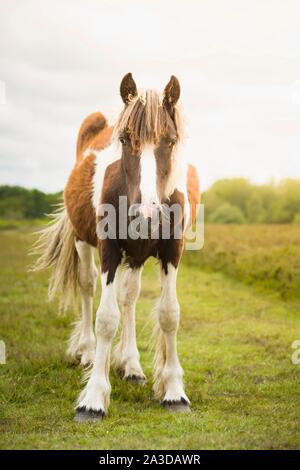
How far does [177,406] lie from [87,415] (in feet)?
2.66

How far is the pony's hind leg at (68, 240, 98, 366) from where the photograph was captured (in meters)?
6.46

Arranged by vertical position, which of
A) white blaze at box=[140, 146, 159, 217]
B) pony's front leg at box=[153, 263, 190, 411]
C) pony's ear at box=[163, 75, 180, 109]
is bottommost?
pony's front leg at box=[153, 263, 190, 411]

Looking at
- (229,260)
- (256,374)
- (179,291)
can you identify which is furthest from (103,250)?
(229,260)

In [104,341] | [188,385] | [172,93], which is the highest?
[172,93]

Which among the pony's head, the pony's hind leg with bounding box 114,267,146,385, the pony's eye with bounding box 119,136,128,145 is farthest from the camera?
the pony's hind leg with bounding box 114,267,146,385

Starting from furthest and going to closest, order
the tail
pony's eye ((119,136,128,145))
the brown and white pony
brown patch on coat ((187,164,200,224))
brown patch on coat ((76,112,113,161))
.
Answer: the tail, brown patch on coat ((76,112,113,161)), brown patch on coat ((187,164,200,224)), pony's eye ((119,136,128,145)), the brown and white pony

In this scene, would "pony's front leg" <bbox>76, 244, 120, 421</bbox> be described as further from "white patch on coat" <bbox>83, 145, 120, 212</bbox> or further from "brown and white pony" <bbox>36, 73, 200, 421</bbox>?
"white patch on coat" <bbox>83, 145, 120, 212</bbox>

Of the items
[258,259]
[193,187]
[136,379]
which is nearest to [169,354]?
[136,379]

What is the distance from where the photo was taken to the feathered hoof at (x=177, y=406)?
4.77m

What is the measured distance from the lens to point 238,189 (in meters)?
46.0

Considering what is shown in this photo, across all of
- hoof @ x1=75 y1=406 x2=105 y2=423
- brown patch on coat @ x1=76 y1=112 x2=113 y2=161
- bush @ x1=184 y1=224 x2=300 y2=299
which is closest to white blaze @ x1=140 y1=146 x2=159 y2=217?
hoof @ x1=75 y1=406 x2=105 y2=423

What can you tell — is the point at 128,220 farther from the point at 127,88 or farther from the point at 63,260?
the point at 63,260

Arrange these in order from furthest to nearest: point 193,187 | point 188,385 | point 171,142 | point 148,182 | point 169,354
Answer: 1. point 193,187
2. point 188,385
3. point 169,354
4. point 171,142
5. point 148,182

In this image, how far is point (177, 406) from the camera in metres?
4.80
